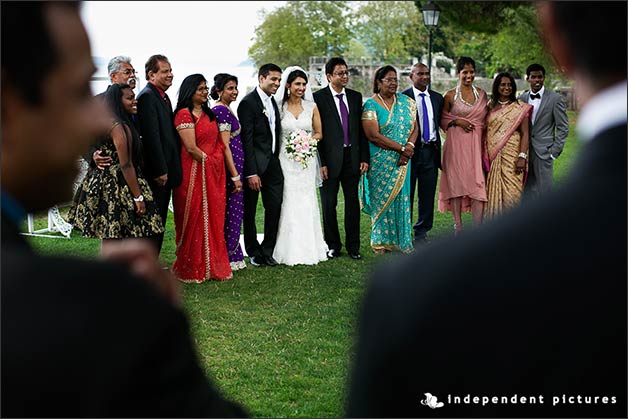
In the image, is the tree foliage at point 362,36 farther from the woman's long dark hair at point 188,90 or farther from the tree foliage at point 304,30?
the woman's long dark hair at point 188,90

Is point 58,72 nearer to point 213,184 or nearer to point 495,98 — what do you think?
point 213,184

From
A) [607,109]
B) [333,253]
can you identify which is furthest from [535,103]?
[607,109]

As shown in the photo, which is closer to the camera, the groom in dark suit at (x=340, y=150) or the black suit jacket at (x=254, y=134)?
the black suit jacket at (x=254, y=134)

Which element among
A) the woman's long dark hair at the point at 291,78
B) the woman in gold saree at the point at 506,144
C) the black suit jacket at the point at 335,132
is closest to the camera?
the woman's long dark hair at the point at 291,78

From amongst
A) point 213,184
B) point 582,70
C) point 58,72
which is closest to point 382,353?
point 582,70

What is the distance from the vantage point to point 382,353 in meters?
1.12

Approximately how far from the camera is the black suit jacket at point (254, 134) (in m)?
8.61

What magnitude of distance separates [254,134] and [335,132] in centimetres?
97

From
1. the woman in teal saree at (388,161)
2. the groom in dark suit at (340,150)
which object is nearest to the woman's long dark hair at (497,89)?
the woman in teal saree at (388,161)

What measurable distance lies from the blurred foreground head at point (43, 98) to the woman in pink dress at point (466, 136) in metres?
8.56

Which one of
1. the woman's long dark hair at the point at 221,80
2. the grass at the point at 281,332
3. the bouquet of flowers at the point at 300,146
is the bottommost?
the grass at the point at 281,332

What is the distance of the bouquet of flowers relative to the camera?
884cm

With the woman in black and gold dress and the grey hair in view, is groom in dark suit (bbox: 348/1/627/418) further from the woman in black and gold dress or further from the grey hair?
the grey hair

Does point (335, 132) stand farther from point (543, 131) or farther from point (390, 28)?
point (390, 28)
